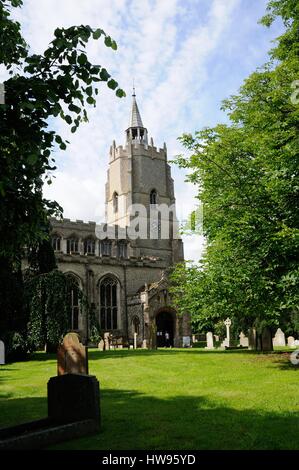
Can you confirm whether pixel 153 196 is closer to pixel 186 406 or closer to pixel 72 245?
pixel 72 245

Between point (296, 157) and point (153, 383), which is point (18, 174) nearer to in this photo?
point (153, 383)

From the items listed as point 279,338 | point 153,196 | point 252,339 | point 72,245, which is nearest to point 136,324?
point 72,245

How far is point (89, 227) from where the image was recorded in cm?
4359

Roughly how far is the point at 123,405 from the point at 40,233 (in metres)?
3.48

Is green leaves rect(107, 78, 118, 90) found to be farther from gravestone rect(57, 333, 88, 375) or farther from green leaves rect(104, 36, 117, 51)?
gravestone rect(57, 333, 88, 375)

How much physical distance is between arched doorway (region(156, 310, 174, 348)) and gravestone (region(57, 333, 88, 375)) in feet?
88.2

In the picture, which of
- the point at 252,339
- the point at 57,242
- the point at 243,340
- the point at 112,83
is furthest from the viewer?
the point at 57,242

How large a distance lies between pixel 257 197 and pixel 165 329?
24965 mm

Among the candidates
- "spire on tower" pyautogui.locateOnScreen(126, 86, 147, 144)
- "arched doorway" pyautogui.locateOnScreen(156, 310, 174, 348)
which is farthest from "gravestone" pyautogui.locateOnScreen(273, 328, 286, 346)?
"spire on tower" pyautogui.locateOnScreen(126, 86, 147, 144)

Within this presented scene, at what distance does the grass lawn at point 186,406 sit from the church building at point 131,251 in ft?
44.3

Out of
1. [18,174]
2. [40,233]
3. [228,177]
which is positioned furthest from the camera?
[228,177]

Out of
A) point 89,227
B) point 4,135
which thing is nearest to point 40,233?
point 4,135

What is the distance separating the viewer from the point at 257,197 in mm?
12734

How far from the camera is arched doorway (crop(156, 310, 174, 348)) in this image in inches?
1401
